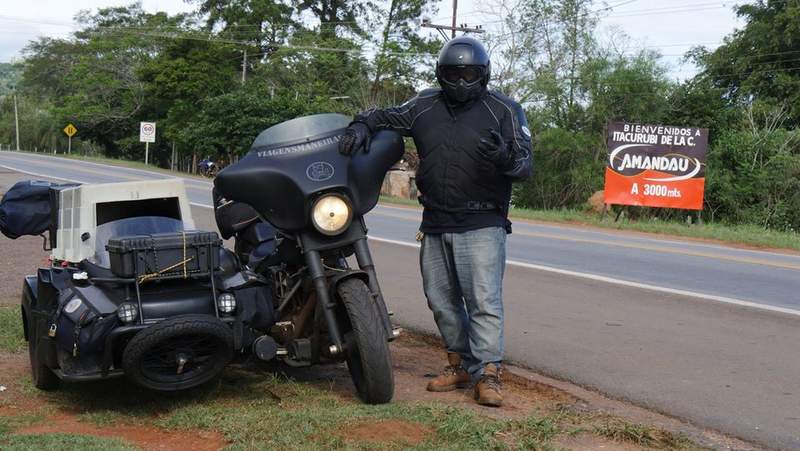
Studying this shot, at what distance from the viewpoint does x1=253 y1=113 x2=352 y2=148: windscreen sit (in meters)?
5.13

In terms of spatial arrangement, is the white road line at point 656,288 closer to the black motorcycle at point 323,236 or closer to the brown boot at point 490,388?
the brown boot at point 490,388

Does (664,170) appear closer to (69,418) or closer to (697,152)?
(697,152)

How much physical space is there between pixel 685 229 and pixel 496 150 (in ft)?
62.4

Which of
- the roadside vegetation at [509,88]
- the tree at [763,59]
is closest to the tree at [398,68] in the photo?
the roadside vegetation at [509,88]

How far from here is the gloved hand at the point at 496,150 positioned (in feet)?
16.5

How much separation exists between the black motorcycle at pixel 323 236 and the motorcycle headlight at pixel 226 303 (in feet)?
0.75

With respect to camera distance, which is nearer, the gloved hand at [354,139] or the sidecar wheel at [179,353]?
the sidecar wheel at [179,353]

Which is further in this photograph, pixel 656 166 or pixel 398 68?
pixel 398 68

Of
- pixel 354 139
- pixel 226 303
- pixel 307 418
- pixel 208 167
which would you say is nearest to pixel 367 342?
pixel 307 418

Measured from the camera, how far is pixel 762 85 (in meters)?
37.6

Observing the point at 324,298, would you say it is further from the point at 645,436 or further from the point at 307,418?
the point at 645,436

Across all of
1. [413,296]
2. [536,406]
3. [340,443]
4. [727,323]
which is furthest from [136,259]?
[727,323]

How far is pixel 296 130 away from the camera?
5.15 meters

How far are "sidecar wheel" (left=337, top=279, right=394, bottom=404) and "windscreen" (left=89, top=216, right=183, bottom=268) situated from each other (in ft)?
4.28
